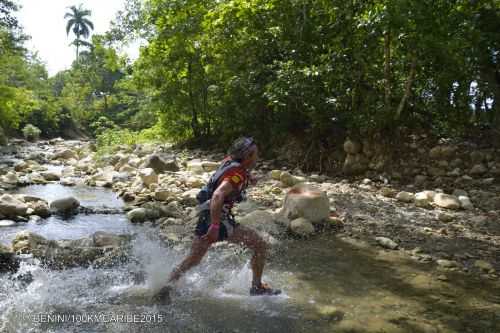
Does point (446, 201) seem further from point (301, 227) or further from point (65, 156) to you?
point (65, 156)

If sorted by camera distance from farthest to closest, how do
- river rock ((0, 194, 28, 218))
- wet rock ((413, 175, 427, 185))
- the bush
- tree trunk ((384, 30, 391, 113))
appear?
the bush < tree trunk ((384, 30, 391, 113)) < wet rock ((413, 175, 427, 185)) < river rock ((0, 194, 28, 218))

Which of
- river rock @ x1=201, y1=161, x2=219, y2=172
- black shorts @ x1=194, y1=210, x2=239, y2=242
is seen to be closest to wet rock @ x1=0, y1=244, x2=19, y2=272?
black shorts @ x1=194, y1=210, x2=239, y2=242

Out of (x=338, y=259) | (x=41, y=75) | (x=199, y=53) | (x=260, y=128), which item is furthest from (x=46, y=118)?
(x=338, y=259)

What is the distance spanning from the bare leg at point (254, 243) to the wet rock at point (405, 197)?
4706 millimetres

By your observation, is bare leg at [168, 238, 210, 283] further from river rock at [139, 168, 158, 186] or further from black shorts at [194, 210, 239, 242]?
river rock at [139, 168, 158, 186]

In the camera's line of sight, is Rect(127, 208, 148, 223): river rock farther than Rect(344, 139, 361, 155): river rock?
No

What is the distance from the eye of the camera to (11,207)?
23.7ft

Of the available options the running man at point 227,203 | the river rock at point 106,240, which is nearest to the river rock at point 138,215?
the river rock at point 106,240

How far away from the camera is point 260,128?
13898 millimetres

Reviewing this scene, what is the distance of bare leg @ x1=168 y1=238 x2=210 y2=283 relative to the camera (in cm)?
386

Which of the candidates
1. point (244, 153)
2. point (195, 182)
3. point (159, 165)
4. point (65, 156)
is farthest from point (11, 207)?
point (65, 156)

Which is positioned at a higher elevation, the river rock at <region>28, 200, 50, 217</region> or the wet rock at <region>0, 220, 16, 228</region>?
the river rock at <region>28, 200, 50, 217</region>

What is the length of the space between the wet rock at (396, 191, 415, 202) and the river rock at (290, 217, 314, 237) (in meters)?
2.46

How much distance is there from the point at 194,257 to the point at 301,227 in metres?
2.75
